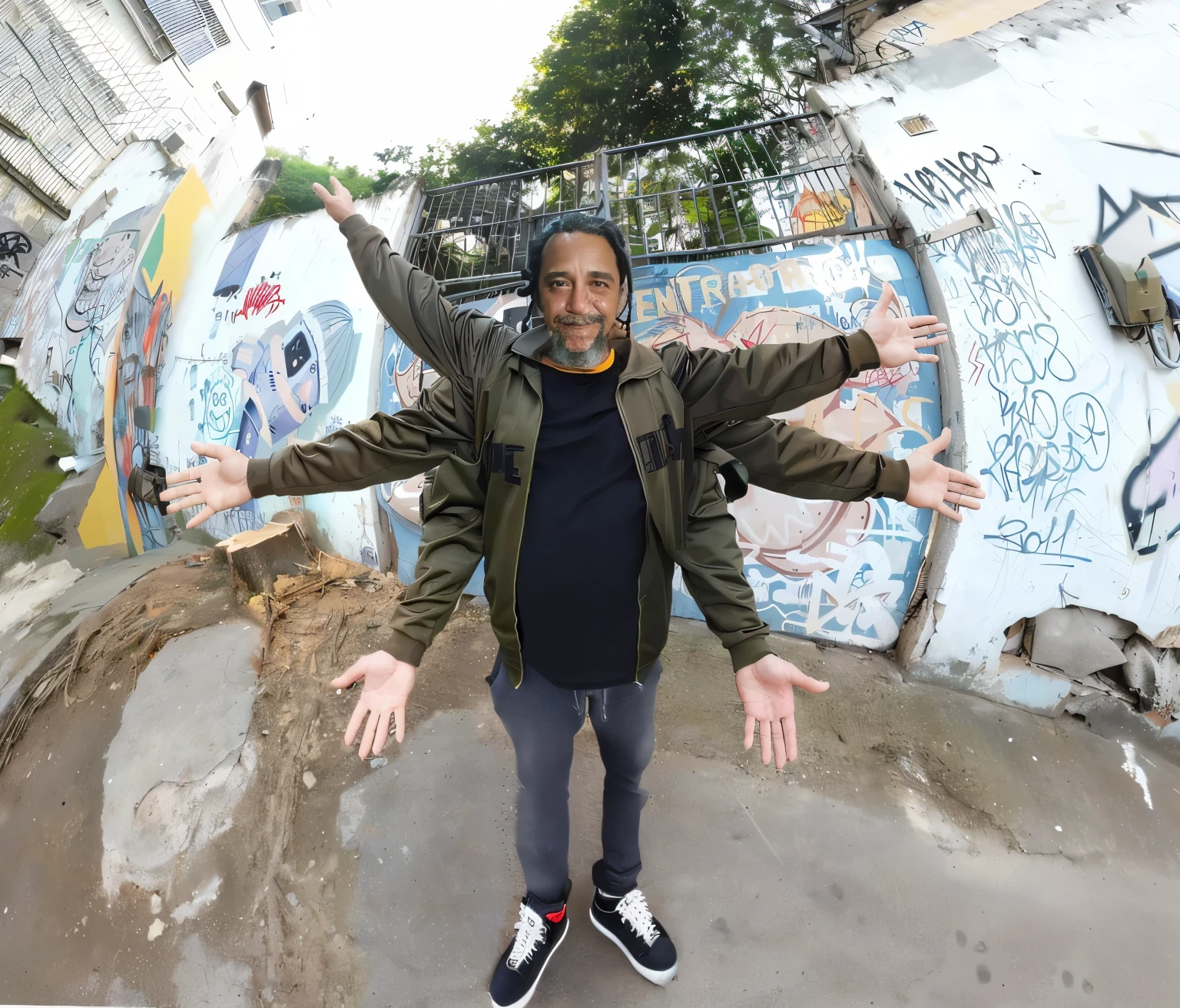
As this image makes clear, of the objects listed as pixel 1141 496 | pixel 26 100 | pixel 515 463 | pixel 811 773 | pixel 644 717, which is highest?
pixel 26 100

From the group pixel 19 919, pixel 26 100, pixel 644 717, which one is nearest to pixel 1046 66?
pixel 644 717

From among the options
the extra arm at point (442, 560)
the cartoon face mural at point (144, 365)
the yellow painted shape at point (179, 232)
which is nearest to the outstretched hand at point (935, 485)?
the extra arm at point (442, 560)

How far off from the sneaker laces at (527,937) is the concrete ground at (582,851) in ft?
0.68

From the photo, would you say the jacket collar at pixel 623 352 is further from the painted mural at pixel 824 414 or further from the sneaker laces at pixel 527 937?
the painted mural at pixel 824 414

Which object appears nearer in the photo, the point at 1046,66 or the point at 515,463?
the point at 515,463

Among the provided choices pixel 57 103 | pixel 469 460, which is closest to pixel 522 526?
pixel 469 460

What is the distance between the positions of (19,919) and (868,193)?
21.5 ft

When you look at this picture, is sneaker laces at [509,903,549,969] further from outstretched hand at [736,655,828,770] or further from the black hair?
the black hair

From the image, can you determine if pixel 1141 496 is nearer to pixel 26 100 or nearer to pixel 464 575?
pixel 464 575

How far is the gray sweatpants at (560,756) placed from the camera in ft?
6.19

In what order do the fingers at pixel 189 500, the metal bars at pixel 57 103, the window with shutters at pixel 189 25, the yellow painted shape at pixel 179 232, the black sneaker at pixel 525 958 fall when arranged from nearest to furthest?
1. the fingers at pixel 189 500
2. the black sneaker at pixel 525 958
3. the yellow painted shape at pixel 179 232
4. the metal bars at pixel 57 103
5. the window with shutters at pixel 189 25

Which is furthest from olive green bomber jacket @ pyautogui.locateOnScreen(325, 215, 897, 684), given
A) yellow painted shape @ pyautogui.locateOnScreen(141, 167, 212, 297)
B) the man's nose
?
yellow painted shape @ pyautogui.locateOnScreen(141, 167, 212, 297)

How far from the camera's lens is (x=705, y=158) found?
4.69m

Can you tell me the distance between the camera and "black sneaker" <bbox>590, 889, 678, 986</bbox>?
2.34 meters
